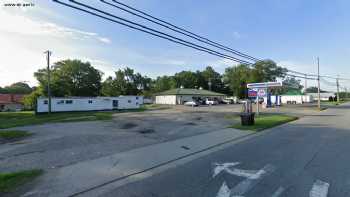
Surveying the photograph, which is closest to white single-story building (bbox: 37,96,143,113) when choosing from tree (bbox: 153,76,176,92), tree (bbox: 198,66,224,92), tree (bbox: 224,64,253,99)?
tree (bbox: 153,76,176,92)

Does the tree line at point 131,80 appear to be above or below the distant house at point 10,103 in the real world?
above

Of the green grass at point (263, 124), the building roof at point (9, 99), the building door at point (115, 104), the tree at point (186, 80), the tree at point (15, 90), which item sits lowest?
the green grass at point (263, 124)

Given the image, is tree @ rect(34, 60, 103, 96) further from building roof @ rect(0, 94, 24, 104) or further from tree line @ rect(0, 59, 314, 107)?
building roof @ rect(0, 94, 24, 104)

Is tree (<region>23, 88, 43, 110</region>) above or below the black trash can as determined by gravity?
above

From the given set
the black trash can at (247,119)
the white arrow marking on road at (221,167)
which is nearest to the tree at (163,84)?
the black trash can at (247,119)

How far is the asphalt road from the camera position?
15.3 ft

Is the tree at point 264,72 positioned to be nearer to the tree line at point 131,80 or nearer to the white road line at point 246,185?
the tree line at point 131,80

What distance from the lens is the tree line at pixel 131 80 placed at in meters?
60.2

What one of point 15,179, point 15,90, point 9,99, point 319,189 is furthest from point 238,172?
point 15,90

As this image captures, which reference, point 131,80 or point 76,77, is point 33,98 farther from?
point 131,80

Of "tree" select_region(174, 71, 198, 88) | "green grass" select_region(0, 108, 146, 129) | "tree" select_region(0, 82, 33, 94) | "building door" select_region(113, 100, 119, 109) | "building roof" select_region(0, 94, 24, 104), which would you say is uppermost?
"tree" select_region(174, 71, 198, 88)

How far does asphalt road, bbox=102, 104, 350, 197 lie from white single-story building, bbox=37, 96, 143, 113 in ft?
115

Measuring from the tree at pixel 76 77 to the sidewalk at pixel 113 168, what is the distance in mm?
58018

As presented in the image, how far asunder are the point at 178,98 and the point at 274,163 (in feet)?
177
